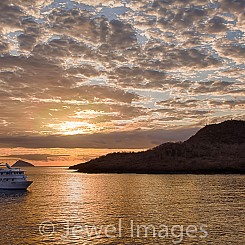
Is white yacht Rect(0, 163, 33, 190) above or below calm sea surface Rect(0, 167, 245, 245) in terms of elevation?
above

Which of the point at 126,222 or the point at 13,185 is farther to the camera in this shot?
the point at 13,185

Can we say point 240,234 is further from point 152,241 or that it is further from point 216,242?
point 152,241

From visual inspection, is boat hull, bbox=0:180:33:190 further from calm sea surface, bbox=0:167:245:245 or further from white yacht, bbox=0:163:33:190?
calm sea surface, bbox=0:167:245:245

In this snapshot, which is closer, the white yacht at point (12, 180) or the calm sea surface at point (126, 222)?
the calm sea surface at point (126, 222)

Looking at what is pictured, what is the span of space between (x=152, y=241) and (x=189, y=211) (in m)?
24.5

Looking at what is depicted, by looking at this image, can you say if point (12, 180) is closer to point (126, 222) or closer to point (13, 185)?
point (13, 185)

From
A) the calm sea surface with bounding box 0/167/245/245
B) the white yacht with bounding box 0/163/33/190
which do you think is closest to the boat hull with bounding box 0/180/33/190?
the white yacht with bounding box 0/163/33/190

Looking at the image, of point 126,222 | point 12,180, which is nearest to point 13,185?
point 12,180

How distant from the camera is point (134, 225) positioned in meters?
52.8

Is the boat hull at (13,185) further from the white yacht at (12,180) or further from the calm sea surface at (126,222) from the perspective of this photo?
the calm sea surface at (126,222)

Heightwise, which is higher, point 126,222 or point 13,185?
point 13,185

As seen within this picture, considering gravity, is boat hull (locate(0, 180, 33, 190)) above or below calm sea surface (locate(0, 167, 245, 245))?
above

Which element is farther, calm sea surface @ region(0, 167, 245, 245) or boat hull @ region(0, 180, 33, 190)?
boat hull @ region(0, 180, 33, 190)

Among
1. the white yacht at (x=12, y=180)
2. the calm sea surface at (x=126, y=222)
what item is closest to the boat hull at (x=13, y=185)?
the white yacht at (x=12, y=180)
